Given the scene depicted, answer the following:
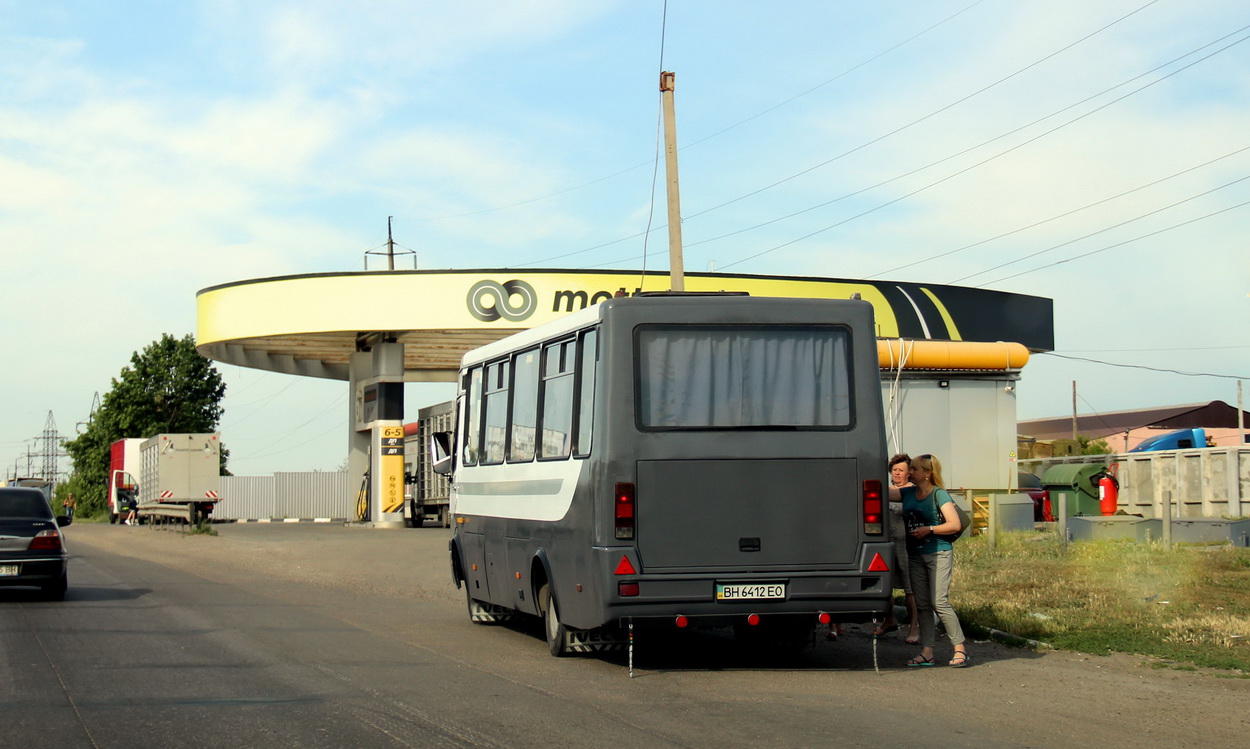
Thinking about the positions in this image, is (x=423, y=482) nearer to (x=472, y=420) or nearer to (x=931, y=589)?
(x=472, y=420)

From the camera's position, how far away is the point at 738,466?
33.9 feet

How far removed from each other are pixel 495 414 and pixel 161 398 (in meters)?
67.1

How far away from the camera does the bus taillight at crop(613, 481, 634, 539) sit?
10125mm

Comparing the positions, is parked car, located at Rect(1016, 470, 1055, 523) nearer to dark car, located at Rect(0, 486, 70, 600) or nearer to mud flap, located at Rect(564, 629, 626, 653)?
dark car, located at Rect(0, 486, 70, 600)

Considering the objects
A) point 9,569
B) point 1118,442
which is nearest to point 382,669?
point 9,569

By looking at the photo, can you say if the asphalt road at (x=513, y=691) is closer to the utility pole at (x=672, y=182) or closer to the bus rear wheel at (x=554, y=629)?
the bus rear wheel at (x=554, y=629)

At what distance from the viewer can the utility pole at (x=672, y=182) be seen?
20.8m

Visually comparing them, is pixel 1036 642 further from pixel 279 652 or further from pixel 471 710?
pixel 279 652

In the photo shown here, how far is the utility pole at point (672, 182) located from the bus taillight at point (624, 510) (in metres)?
10.5

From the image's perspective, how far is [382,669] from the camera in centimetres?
1060

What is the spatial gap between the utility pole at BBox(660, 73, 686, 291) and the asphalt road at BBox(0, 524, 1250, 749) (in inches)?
286

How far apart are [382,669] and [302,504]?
61.0 m

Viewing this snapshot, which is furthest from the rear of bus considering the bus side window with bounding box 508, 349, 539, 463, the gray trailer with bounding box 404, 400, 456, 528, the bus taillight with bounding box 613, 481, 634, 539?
the gray trailer with bounding box 404, 400, 456, 528

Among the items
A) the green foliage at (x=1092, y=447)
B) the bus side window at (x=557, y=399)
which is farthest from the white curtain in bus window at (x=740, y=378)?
the green foliage at (x=1092, y=447)
